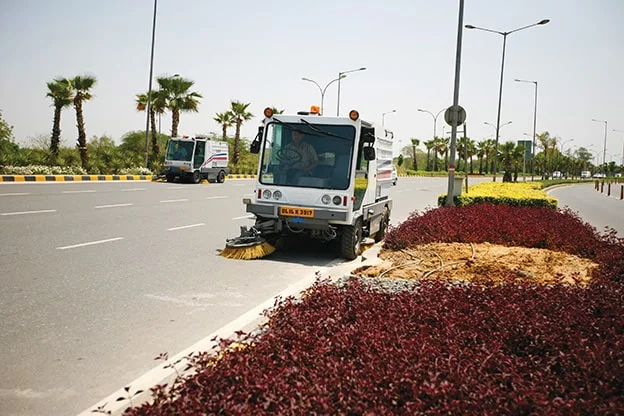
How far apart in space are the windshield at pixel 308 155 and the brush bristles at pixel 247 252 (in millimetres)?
1177

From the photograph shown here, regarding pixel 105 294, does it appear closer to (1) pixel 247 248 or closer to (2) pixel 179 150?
(1) pixel 247 248

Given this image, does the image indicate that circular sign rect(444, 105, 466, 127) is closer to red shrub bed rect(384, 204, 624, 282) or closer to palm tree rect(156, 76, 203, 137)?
red shrub bed rect(384, 204, 624, 282)

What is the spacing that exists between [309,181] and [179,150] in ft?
75.8

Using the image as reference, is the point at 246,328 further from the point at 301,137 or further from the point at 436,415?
the point at 301,137

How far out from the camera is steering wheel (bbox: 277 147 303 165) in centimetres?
977

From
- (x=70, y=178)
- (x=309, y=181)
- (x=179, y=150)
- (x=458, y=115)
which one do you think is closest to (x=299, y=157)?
(x=309, y=181)

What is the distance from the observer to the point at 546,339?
154 inches

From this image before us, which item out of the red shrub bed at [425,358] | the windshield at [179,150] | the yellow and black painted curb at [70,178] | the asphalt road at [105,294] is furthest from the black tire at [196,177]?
the red shrub bed at [425,358]

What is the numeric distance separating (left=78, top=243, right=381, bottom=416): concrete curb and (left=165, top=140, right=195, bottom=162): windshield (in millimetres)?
23691

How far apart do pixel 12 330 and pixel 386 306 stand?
3.28 meters

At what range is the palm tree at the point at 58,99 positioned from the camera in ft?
109

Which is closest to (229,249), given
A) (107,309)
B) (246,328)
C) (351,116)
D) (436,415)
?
(351,116)

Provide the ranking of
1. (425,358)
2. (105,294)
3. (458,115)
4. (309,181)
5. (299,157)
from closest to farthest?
1. (425,358)
2. (105,294)
3. (309,181)
4. (299,157)
5. (458,115)

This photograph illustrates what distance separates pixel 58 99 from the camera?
1319 inches
